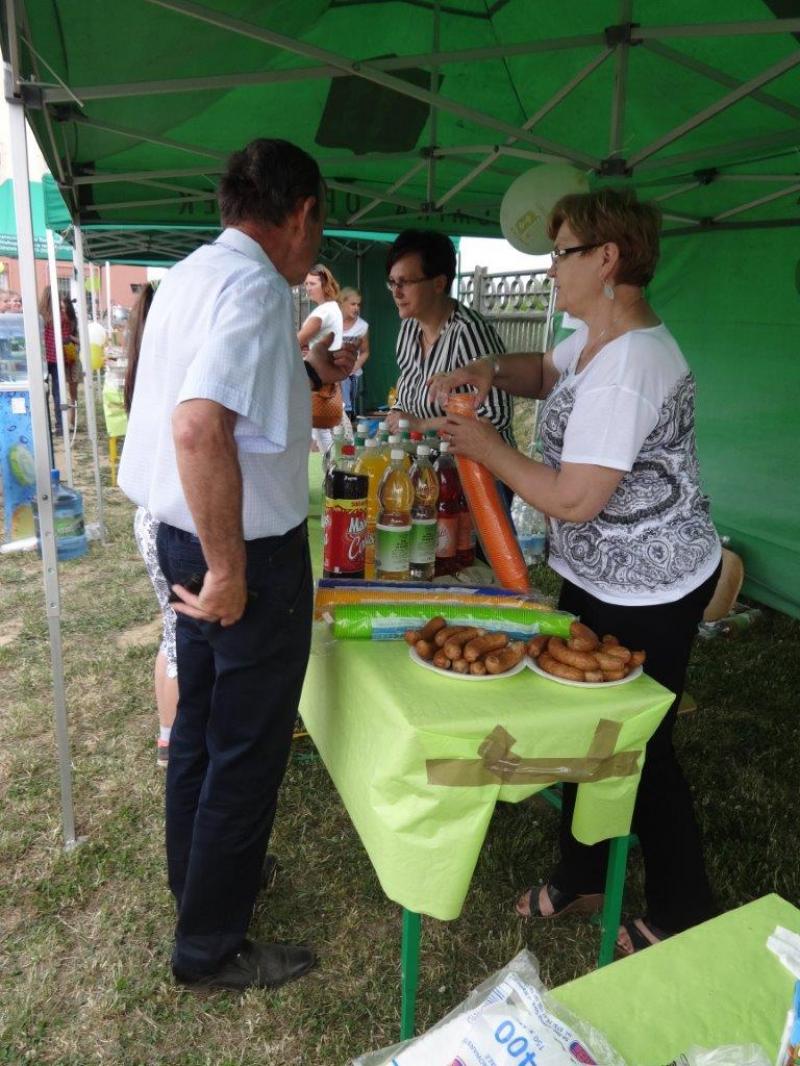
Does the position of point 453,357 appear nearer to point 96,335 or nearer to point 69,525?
point 69,525

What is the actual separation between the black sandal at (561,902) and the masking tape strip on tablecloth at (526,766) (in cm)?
81

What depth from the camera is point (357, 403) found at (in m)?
10.8

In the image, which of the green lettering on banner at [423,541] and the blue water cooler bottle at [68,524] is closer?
the green lettering on banner at [423,541]

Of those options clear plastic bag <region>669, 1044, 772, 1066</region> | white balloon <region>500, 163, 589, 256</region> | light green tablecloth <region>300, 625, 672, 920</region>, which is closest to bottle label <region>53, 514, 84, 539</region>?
white balloon <region>500, 163, 589, 256</region>

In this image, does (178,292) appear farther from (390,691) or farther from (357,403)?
(357,403)

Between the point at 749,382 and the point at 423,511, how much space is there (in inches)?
145

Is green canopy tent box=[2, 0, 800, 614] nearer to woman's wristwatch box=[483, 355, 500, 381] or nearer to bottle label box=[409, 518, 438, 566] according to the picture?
woman's wristwatch box=[483, 355, 500, 381]

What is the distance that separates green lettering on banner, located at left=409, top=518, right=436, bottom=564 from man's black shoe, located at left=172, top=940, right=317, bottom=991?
1053 mm

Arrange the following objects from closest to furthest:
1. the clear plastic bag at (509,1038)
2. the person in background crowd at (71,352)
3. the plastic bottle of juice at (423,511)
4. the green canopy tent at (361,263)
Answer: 1. the clear plastic bag at (509,1038)
2. the plastic bottle of juice at (423,511)
3. the person in background crowd at (71,352)
4. the green canopy tent at (361,263)

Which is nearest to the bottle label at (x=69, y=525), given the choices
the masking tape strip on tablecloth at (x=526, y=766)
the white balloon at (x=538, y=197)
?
the white balloon at (x=538, y=197)

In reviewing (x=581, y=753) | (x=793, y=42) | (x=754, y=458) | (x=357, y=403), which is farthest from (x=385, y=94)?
(x=357, y=403)

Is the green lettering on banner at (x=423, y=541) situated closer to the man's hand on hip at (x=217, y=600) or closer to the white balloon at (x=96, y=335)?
the man's hand on hip at (x=217, y=600)

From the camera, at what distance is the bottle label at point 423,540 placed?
1.83 m

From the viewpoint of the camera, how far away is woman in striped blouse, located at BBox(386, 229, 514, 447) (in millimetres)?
2643
